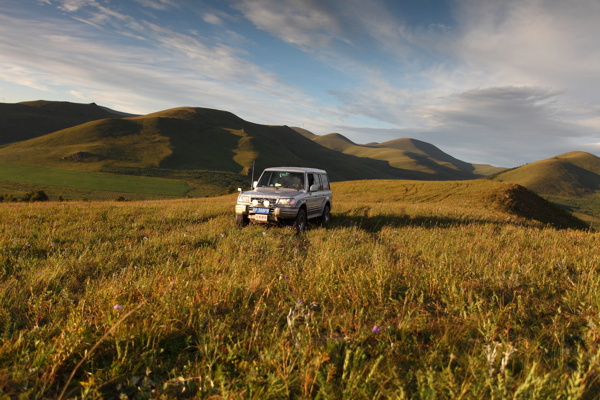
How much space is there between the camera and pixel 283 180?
11891mm

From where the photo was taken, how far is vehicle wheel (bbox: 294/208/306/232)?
10.3 m

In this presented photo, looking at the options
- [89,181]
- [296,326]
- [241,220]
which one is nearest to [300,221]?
[241,220]

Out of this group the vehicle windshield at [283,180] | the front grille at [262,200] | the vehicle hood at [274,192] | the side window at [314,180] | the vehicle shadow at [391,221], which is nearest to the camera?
the front grille at [262,200]

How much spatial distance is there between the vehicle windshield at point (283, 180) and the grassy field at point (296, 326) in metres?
5.13

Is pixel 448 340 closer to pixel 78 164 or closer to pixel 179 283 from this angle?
pixel 179 283

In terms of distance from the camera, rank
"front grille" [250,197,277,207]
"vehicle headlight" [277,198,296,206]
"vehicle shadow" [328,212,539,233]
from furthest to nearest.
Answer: "vehicle shadow" [328,212,539,233], "front grille" [250,197,277,207], "vehicle headlight" [277,198,296,206]

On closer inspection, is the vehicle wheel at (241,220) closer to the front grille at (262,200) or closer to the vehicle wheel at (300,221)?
the front grille at (262,200)

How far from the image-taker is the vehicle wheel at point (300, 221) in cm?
1034

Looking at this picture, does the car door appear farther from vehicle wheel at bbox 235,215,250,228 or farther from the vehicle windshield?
vehicle wheel at bbox 235,215,250,228

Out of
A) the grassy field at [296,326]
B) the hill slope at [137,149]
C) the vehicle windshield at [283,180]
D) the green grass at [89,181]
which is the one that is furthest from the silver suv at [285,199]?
the hill slope at [137,149]

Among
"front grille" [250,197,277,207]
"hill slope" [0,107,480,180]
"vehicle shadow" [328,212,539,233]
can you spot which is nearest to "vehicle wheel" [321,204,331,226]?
"vehicle shadow" [328,212,539,233]

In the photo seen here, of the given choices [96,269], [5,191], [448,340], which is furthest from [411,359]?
[5,191]

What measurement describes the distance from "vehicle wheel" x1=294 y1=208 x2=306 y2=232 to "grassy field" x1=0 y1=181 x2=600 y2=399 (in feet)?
12.0

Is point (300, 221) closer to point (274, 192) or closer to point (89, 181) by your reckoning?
point (274, 192)
